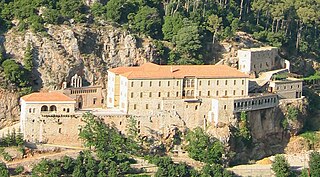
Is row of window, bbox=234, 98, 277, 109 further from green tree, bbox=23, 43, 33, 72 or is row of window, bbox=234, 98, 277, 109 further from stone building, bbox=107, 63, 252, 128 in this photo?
green tree, bbox=23, 43, 33, 72

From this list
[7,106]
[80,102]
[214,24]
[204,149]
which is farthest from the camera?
[214,24]

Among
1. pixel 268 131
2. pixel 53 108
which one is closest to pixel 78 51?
pixel 53 108

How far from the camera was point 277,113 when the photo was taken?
9175 centimetres

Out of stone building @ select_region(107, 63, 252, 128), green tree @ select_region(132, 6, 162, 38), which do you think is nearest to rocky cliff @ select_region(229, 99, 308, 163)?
stone building @ select_region(107, 63, 252, 128)

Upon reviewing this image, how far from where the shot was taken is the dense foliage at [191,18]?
307ft

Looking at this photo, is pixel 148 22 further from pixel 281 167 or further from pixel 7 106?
pixel 281 167

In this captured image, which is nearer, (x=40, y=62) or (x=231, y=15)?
(x=40, y=62)

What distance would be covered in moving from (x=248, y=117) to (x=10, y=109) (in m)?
21.8

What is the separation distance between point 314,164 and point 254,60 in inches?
607

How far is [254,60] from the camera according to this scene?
97.1 m

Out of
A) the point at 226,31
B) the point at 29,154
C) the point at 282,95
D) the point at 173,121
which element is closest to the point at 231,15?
the point at 226,31

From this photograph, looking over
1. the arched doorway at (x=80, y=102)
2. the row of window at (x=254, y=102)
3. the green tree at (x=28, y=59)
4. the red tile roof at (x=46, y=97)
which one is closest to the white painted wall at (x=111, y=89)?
the arched doorway at (x=80, y=102)

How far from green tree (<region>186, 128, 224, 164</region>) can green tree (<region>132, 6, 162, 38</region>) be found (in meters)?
16.3

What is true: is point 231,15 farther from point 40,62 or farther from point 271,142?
point 40,62
